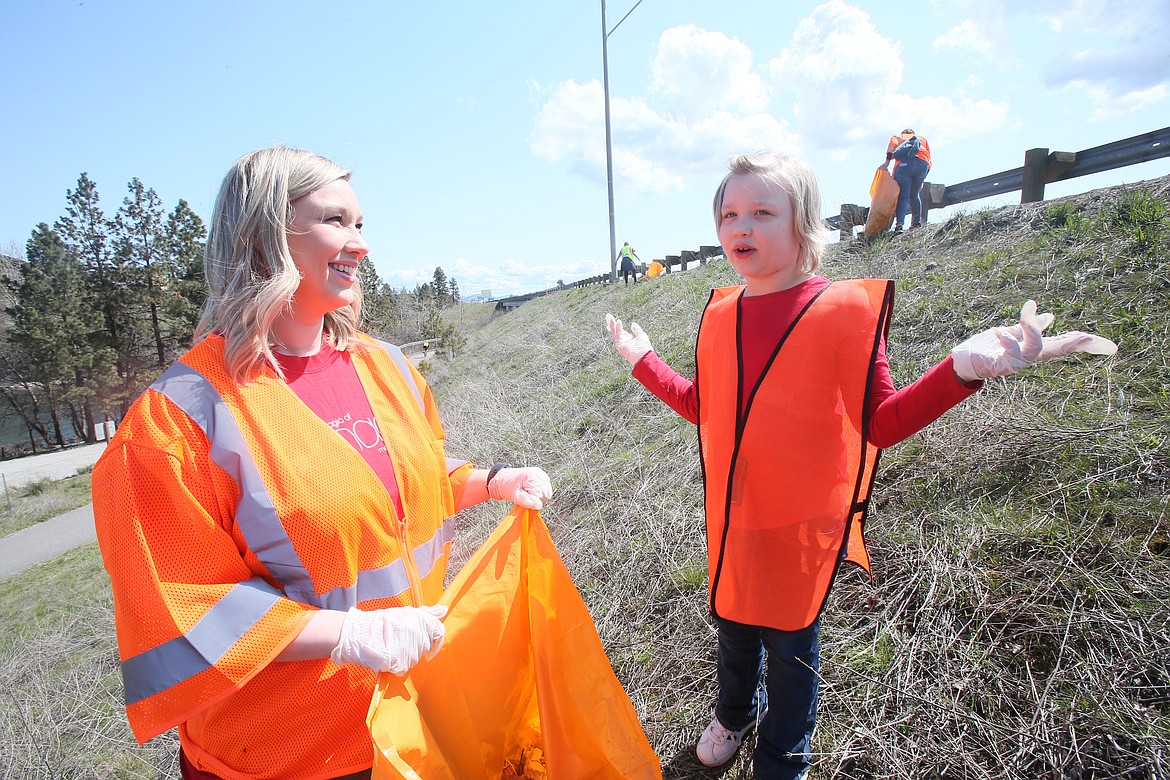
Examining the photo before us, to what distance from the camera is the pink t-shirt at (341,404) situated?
4.59 feet

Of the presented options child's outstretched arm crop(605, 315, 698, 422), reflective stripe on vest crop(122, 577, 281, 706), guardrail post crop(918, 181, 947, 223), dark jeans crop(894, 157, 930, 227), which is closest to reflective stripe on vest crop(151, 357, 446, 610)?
reflective stripe on vest crop(122, 577, 281, 706)

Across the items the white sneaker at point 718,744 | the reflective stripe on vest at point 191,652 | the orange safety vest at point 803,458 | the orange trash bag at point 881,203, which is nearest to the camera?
the reflective stripe on vest at point 191,652

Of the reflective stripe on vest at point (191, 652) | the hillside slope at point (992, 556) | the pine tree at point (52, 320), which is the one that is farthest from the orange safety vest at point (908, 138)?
the pine tree at point (52, 320)

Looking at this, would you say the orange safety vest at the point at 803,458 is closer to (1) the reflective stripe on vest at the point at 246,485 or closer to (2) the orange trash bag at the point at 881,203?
(1) the reflective stripe on vest at the point at 246,485

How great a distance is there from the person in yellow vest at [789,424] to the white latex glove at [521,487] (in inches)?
21.2

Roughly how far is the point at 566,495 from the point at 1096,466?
10.3 feet

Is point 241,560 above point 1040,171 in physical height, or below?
below

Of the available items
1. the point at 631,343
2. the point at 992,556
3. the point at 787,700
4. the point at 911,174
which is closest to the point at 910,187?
the point at 911,174

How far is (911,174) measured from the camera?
628 centimetres

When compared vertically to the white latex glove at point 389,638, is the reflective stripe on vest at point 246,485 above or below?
above

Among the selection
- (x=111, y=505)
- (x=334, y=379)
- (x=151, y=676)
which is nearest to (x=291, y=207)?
(x=334, y=379)

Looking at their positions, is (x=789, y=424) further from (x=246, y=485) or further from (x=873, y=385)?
(x=246, y=485)

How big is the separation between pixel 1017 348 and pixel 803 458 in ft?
1.83

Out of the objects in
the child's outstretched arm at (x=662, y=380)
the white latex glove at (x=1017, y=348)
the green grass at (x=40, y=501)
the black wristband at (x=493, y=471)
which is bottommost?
the green grass at (x=40, y=501)
